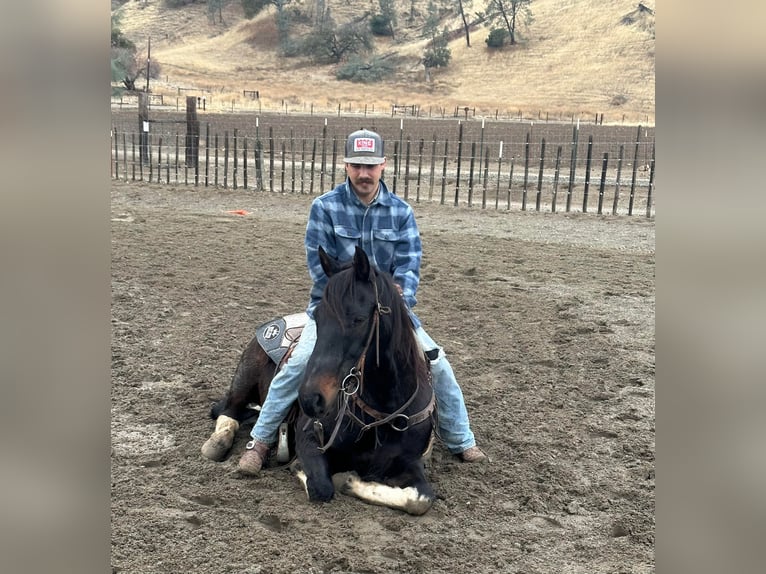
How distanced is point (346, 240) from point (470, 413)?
60.4 inches

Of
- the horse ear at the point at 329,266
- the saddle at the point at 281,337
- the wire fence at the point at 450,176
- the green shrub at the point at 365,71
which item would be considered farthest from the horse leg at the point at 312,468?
the green shrub at the point at 365,71

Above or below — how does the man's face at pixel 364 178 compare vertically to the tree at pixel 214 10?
below

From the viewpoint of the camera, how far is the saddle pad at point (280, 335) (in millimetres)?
3941

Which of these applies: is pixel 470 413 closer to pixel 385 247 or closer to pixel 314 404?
pixel 385 247

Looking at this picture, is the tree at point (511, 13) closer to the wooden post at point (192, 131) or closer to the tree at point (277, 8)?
the tree at point (277, 8)

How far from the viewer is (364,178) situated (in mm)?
3498

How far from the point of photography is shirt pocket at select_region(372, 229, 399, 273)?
357cm

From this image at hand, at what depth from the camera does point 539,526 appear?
3.14 meters

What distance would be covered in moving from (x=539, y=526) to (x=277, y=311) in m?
3.70

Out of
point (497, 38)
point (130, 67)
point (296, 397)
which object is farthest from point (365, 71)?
point (296, 397)

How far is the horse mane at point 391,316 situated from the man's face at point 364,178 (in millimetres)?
571

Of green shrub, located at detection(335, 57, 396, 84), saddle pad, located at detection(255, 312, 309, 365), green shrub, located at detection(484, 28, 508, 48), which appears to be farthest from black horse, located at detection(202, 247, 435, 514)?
green shrub, located at detection(484, 28, 508, 48)

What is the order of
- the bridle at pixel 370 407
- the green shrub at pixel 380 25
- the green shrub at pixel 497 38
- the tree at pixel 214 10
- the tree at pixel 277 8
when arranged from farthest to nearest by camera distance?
the tree at pixel 214 10 → the tree at pixel 277 8 → the green shrub at pixel 380 25 → the green shrub at pixel 497 38 → the bridle at pixel 370 407
